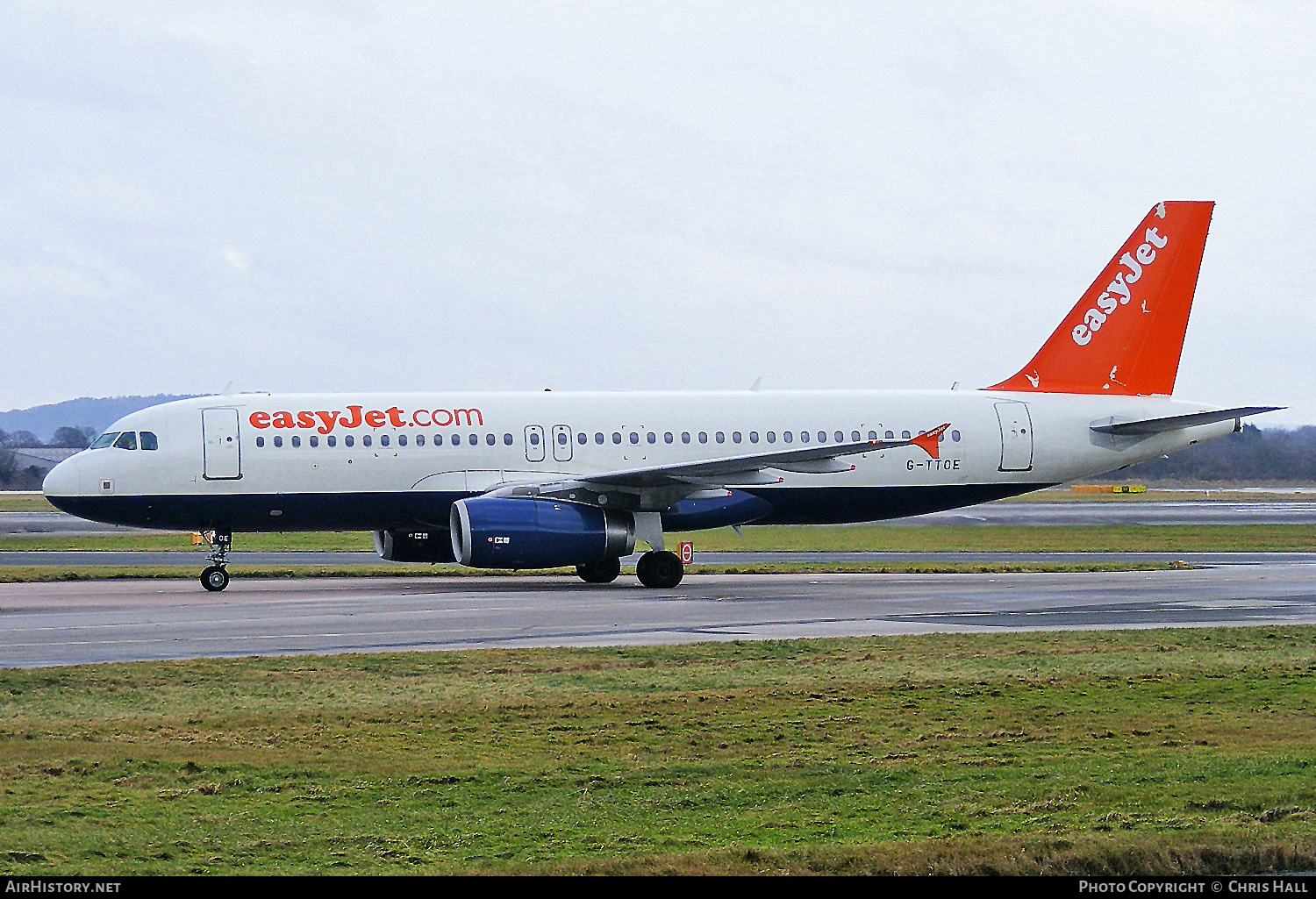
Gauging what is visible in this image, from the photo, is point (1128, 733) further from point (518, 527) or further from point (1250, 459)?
point (1250, 459)

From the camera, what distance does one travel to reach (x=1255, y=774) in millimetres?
10734

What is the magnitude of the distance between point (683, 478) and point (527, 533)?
335 centimetres

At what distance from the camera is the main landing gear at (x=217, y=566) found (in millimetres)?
29562

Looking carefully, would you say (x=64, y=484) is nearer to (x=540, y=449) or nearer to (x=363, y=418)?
(x=363, y=418)

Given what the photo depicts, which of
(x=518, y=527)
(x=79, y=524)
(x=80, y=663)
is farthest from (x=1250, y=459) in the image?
(x=80, y=663)

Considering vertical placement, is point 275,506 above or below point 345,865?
above

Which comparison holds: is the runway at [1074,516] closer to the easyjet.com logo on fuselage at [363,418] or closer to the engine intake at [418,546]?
the engine intake at [418,546]

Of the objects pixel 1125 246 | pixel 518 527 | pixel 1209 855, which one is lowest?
pixel 1209 855

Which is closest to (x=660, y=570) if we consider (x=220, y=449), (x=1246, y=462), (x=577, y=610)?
(x=577, y=610)

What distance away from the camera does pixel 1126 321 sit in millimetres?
35844

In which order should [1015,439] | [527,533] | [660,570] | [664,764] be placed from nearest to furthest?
[664,764]
[527,533]
[660,570]
[1015,439]

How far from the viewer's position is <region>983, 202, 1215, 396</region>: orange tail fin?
35.8 metres

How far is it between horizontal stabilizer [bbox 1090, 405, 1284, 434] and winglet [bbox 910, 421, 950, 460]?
3972 millimetres
